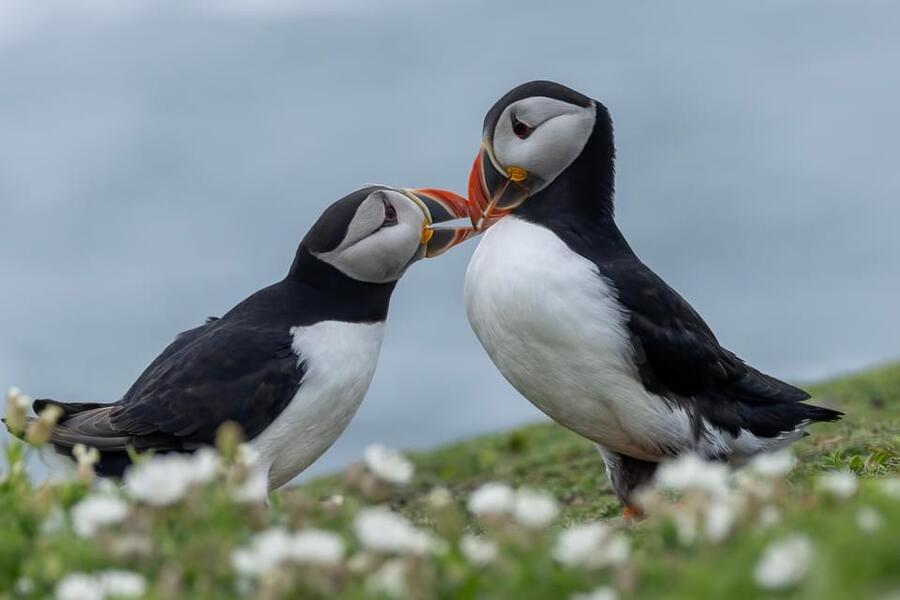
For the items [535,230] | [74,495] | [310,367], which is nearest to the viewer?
[74,495]

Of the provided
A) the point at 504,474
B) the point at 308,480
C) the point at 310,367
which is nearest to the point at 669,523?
the point at 310,367

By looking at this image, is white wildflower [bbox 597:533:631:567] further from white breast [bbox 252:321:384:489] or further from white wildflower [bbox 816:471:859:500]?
white breast [bbox 252:321:384:489]

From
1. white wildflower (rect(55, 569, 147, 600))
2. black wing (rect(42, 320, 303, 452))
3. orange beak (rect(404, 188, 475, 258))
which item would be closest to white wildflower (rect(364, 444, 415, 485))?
white wildflower (rect(55, 569, 147, 600))

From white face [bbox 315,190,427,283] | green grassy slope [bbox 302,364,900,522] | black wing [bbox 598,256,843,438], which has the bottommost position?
green grassy slope [bbox 302,364,900,522]

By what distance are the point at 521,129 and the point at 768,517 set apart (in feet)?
13.2

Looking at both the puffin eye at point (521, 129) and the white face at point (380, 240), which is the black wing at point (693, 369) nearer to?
the puffin eye at point (521, 129)

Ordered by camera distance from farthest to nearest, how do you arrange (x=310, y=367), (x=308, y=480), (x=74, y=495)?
(x=308, y=480) → (x=310, y=367) → (x=74, y=495)

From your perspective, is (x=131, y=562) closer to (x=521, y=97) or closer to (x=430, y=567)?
(x=430, y=567)

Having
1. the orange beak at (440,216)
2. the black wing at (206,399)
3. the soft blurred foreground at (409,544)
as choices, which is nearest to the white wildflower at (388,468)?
the soft blurred foreground at (409,544)

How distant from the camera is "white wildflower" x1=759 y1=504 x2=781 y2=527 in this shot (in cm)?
371

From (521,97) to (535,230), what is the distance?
86 centimetres

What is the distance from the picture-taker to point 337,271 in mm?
7137

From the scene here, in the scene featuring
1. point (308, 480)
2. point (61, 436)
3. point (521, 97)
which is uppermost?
point (521, 97)

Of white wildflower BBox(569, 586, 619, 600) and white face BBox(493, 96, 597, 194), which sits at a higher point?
white face BBox(493, 96, 597, 194)
